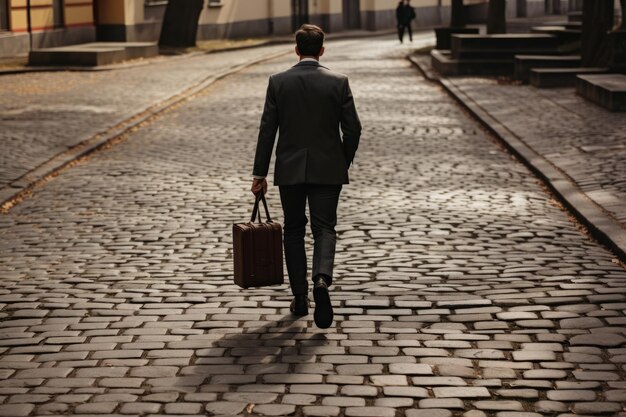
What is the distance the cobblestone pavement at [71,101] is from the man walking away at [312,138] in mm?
6538

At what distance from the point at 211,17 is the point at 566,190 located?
39.3 m

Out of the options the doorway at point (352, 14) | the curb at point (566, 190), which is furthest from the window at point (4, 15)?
the doorway at point (352, 14)

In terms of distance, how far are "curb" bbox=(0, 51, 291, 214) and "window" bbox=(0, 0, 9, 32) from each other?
11221 millimetres

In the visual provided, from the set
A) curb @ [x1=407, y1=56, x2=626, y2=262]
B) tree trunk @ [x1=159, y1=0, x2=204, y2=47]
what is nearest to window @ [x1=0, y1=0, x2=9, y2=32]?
tree trunk @ [x1=159, y1=0, x2=204, y2=47]

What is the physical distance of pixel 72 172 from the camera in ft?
48.0

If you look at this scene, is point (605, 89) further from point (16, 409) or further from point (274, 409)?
point (16, 409)

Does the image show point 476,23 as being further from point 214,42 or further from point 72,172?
point 72,172

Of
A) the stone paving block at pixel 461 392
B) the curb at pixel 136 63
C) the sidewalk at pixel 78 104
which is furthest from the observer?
the curb at pixel 136 63

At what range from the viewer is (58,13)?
40281 mm

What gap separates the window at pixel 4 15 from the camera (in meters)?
36.0

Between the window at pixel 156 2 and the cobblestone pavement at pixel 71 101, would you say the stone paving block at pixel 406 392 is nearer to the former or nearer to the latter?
the cobblestone pavement at pixel 71 101

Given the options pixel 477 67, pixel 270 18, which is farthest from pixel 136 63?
pixel 270 18

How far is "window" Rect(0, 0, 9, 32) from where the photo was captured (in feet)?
118

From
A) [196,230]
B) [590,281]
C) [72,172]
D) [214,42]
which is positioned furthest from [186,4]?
[590,281]
